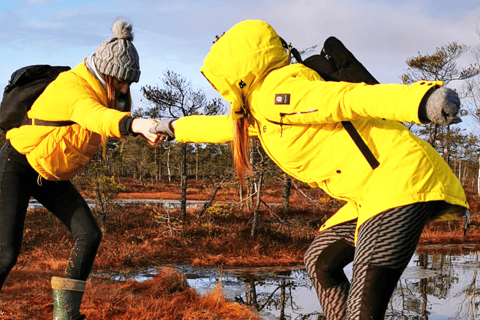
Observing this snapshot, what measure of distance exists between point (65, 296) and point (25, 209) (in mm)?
704

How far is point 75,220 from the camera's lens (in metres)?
3.29

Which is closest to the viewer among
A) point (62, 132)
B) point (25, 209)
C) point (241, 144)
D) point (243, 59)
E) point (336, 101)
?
point (336, 101)

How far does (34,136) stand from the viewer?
2.99 m

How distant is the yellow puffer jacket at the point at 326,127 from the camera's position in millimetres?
1804

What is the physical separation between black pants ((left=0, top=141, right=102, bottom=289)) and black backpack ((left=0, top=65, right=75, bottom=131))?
0.79ft

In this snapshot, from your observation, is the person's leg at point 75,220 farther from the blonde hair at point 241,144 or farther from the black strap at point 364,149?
the black strap at point 364,149

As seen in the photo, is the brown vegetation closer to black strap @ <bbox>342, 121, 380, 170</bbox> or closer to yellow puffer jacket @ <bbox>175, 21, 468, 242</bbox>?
yellow puffer jacket @ <bbox>175, 21, 468, 242</bbox>

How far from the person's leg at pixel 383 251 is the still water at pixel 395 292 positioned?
2.83 m

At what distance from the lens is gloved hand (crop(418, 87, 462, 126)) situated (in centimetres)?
150

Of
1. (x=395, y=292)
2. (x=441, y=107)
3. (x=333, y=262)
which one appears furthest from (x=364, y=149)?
(x=395, y=292)

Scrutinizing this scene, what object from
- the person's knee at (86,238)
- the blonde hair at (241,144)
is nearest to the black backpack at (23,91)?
the person's knee at (86,238)

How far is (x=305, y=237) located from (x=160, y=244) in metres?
3.17

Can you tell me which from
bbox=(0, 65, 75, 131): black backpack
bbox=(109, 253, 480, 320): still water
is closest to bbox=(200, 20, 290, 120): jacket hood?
bbox=(0, 65, 75, 131): black backpack

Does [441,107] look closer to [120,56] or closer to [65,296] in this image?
[120,56]
